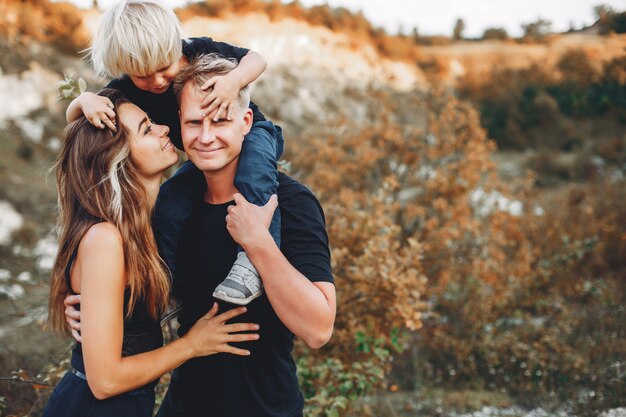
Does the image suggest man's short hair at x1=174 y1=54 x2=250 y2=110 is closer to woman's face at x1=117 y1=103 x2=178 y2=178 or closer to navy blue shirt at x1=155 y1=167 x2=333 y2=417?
woman's face at x1=117 y1=103 x2=178 y2=178

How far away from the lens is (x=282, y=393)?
6.82 feet

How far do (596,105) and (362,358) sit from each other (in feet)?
55.7

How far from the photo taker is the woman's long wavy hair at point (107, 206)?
1.98 metres

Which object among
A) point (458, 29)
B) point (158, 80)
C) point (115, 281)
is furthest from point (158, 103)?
point (458, 29)

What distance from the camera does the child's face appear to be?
266 cm

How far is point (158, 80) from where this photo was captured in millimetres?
2658

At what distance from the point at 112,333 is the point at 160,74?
54.6 inches

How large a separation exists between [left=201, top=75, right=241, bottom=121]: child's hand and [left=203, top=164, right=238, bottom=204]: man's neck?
23 centimetres

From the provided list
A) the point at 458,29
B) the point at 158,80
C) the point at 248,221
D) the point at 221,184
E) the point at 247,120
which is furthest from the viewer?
the point at 458,29

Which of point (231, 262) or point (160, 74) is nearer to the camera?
point (231, 262)

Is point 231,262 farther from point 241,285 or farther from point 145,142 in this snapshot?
point 145,142

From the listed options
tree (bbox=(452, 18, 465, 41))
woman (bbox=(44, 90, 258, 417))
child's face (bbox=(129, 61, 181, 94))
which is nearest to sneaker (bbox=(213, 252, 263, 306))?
woman (bbox=(44, 90, 258, 417))

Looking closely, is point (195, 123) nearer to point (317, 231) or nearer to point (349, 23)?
point (317, 231)

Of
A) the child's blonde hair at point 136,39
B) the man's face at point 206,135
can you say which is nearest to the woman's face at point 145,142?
the man's face at point 206,135
